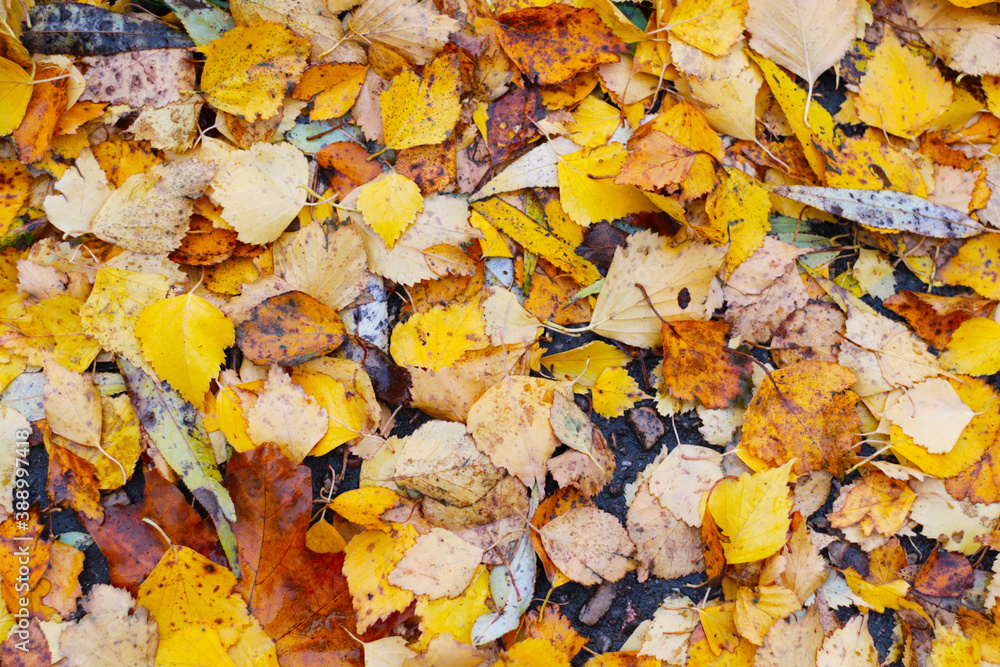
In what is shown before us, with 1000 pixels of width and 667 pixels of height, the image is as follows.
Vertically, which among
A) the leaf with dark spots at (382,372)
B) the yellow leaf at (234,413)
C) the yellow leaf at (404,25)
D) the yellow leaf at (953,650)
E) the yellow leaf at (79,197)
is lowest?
the yellow leaf at (953,650)

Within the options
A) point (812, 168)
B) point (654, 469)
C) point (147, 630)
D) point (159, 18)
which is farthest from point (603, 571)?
point (159, 18)

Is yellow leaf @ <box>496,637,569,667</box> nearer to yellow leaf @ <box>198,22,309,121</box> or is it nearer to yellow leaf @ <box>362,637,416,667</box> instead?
yellow leaf @ <box>362,637,416,667</box>

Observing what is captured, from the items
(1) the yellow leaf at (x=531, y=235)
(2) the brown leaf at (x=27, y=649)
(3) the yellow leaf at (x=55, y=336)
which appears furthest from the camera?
(1) the yellow leaf at (x=531, y=235)

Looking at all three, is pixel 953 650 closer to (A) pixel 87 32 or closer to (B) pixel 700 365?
(B) pixel 700 365

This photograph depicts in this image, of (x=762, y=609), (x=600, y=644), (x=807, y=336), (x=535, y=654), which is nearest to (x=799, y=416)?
(x=807, y=336)

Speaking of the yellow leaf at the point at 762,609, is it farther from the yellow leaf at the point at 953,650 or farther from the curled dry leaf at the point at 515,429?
the curled dry leaf at the point at 515,429

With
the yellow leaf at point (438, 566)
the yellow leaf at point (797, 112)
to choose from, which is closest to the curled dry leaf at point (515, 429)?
the yellow leaf at point (438, 566)

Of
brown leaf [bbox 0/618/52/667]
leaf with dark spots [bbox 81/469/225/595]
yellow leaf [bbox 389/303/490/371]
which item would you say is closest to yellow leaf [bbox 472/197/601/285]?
yellow leaf [bbox 389/303/490/371]
